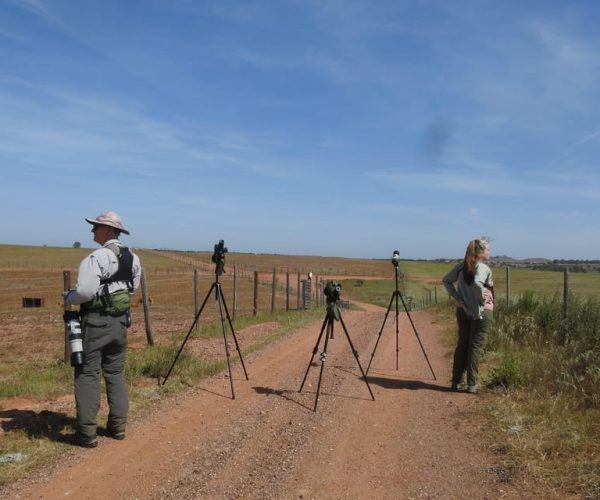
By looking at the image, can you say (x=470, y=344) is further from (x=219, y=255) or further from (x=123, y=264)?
(x=123, y=264)

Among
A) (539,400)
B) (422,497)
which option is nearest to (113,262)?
(422,497)

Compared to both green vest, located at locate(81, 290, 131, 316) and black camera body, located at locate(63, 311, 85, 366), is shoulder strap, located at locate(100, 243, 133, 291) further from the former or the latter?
black camera body, located at locate(63, 311, 85, 366)

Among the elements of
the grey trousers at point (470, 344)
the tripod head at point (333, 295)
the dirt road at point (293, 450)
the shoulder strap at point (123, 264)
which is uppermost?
the shoulder strap at point (123, 264)

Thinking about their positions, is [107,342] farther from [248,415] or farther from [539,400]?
[539,400]

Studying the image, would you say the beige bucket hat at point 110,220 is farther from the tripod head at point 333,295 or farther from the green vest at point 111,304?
the tripod head at point 333,295

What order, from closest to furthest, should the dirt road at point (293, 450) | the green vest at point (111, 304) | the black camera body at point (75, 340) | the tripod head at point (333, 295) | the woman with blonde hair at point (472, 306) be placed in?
the dirt road at point (293, 450) → the black camera body at point (75, 340) → the green vest at point (111, 304) → the tripod head at point (333, 295) → the woman with blonde hair at point (472, 306)

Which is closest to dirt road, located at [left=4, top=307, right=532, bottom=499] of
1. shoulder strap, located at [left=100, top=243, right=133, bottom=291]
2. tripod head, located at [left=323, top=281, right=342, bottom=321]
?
tripod head, located at [left=323, top=281, right=342, bottom=321]

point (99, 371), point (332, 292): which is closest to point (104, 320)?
point (99, 371)

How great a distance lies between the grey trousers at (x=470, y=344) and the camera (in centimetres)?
713

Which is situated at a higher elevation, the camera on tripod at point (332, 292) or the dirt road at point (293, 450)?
the camera on tripod at point (332, 292)

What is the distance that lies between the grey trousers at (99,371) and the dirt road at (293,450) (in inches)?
9.8

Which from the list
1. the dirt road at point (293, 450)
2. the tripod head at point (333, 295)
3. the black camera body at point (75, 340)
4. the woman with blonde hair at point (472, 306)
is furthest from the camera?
the woman with blonde hair at point (472, 306)

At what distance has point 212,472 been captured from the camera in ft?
14.7

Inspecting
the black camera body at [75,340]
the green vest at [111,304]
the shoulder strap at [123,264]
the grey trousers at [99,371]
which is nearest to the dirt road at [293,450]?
the grey trousers at [99,371]
